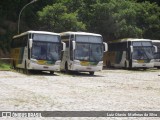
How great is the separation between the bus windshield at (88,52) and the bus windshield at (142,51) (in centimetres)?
1014

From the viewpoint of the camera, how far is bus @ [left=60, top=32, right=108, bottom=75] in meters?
28.8

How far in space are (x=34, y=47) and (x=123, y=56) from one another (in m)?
14.6

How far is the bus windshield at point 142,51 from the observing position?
1513 inches

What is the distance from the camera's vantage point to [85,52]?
2898 cm

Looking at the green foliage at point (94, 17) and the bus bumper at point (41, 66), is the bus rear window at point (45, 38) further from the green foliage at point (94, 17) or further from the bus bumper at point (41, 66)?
the green foliage at point (94, 17)

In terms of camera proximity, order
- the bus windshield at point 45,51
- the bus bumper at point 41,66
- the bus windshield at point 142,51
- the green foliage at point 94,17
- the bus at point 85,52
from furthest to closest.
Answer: the green foliage at point 94,17
the bus windshield at point 142,51
the bus at point 85,52
the bus windshield at point 45,51
the bus bumper at point 41,66

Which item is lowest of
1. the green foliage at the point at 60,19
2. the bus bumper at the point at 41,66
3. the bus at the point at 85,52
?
the bus bumper at the point at 41,66

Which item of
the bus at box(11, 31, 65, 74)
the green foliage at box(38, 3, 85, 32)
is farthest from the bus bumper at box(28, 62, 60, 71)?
the green foliage at box(38, 3, 85, 32)

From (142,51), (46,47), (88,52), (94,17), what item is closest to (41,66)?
(46,47)

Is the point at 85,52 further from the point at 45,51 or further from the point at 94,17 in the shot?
the point at 94,17

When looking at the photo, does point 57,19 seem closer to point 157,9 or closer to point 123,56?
point 123,56

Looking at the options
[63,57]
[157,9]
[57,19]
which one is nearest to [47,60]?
[63,57]

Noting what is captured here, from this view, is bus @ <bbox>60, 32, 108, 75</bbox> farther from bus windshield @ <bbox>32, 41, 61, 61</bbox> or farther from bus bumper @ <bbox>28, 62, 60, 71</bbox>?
bus bumper @ <bbox>28, 62, 60, 71</bbox>

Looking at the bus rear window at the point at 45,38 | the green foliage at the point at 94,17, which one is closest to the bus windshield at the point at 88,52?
the bus rear window at the point at 45,38
